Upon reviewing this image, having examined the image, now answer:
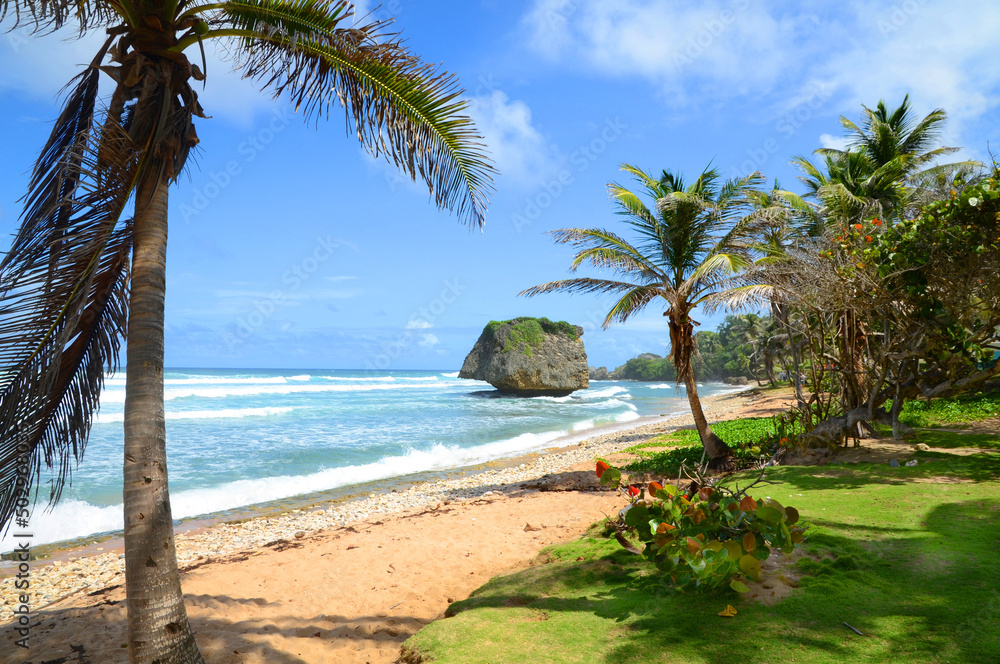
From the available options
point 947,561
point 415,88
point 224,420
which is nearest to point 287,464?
point 224,420

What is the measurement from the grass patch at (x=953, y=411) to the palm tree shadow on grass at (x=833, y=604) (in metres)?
8.68

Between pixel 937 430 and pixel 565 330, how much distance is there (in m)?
42.1

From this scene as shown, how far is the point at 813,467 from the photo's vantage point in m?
7.75

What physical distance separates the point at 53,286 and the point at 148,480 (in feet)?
4.60

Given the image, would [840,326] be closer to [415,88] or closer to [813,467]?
[813,467]

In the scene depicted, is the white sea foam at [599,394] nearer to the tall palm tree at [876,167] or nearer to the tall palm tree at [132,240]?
the tall palm tree at [876,167]

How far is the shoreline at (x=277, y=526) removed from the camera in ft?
22.4

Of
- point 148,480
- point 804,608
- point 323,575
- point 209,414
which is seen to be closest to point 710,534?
point 804,608

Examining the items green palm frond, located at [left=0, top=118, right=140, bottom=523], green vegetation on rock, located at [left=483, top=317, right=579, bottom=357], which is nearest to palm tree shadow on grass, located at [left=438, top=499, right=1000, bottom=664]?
green palm frond, located at [left=0, top=118, right=140, bottom=523]

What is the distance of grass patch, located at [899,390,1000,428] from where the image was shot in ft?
37.7

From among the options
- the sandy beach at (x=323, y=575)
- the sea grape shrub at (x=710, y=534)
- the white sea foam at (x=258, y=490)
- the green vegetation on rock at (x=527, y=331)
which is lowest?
the white sea foam at (x=258, y=490)

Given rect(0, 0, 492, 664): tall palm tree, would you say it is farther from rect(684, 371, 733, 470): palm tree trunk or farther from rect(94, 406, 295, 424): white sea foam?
rect(94, 406, 295, 424): white sea foam

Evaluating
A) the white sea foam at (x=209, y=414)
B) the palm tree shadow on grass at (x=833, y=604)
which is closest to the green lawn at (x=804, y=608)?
A: the palm tree shadow on grass at (x=833, y=604)

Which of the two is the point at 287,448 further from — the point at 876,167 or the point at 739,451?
the point at 876,167
